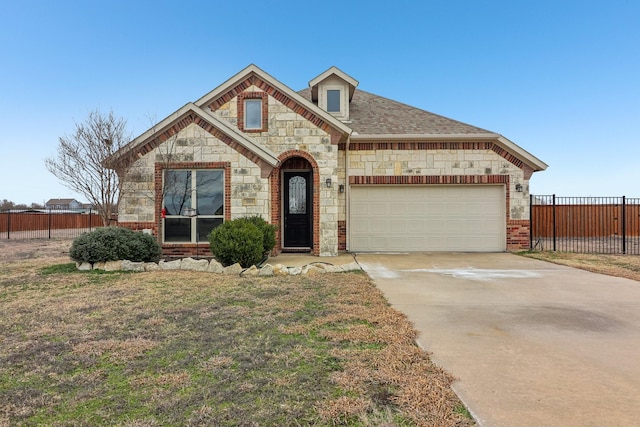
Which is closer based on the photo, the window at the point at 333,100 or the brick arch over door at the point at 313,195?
the brick arch over door at the point at 313,195

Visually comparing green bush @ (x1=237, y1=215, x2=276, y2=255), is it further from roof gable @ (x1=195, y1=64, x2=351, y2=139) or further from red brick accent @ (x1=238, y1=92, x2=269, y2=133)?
roof gable @ (x1=195, y1=64, x2=351, y2=139)

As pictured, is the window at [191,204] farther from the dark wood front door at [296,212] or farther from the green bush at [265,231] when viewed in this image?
the dark wood front door at [296,212]

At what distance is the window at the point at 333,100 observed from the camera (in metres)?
14.0

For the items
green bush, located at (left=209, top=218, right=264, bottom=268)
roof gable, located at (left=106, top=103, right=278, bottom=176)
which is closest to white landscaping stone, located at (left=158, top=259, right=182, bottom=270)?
green bush, located at (left=209, top=218, right=264, bottom=268)

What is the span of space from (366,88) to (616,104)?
39.1 ft

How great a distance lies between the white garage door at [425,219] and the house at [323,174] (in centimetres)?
4

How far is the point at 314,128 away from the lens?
39.2 feet

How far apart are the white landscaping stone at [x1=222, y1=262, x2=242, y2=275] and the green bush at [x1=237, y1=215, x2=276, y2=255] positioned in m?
0.91

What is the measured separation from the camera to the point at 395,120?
46.0 feet

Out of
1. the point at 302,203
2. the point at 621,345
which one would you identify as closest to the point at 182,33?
the point at 302,203

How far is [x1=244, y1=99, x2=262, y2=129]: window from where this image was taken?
1223 cm

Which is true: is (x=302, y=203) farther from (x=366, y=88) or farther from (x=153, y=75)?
(x=153, y=75)

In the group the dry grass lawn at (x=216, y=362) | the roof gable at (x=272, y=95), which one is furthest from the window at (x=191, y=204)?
the dry grass lawn at (x=216, y=362)

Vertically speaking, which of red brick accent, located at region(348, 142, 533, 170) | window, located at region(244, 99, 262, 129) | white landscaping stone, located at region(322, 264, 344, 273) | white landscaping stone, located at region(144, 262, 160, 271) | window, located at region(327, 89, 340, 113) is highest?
window, located at region(327, 89, 340, 113)
